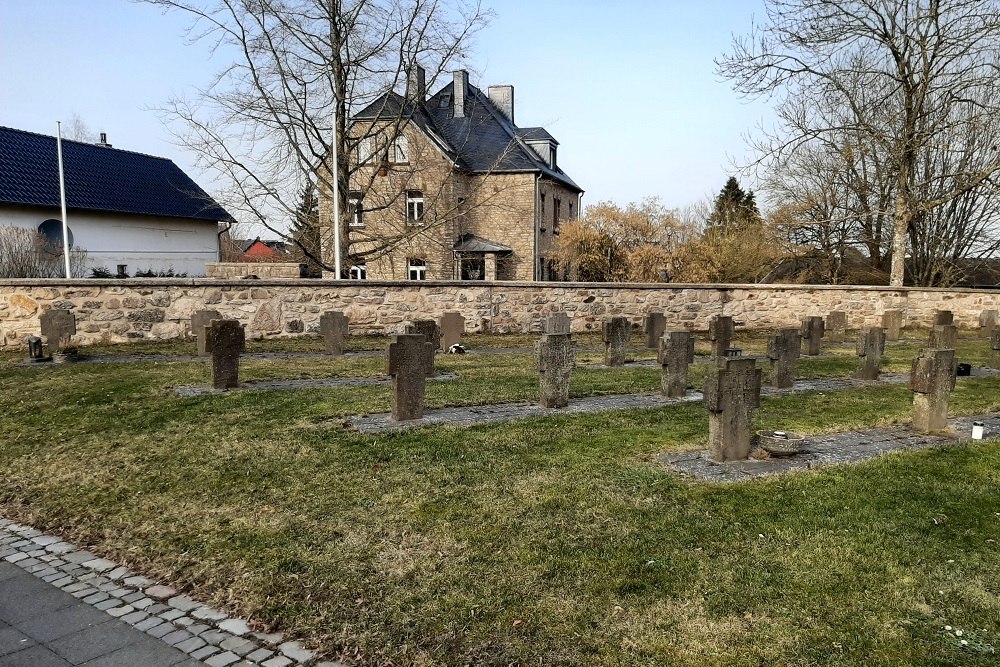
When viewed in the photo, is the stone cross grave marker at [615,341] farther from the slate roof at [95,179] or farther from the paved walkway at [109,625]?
the slate roof at [95,179]

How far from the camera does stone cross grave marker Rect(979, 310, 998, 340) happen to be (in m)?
18.2

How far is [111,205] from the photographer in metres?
29.0

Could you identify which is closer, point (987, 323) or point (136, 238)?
point (987, 323)

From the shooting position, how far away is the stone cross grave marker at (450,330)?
1393cm

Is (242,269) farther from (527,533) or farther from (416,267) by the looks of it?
(527,533)

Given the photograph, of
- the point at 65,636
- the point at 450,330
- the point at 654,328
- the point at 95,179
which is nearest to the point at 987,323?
the point at 654,328

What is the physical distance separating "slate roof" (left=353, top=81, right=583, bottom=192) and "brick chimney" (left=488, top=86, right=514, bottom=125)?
4.64ft

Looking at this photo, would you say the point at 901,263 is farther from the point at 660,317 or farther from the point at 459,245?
the point at 459,245

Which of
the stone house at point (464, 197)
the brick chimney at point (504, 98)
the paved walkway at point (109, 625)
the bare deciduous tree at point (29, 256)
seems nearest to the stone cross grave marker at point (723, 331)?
the paved walkway at point (109, 625)

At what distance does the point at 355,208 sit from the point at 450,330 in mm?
12745

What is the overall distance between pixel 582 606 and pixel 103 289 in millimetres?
13869

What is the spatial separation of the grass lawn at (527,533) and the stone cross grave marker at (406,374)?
65 centimetres

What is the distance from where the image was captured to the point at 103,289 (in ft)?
46.5

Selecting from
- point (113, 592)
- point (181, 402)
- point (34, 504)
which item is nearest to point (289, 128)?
point (181, 402)
